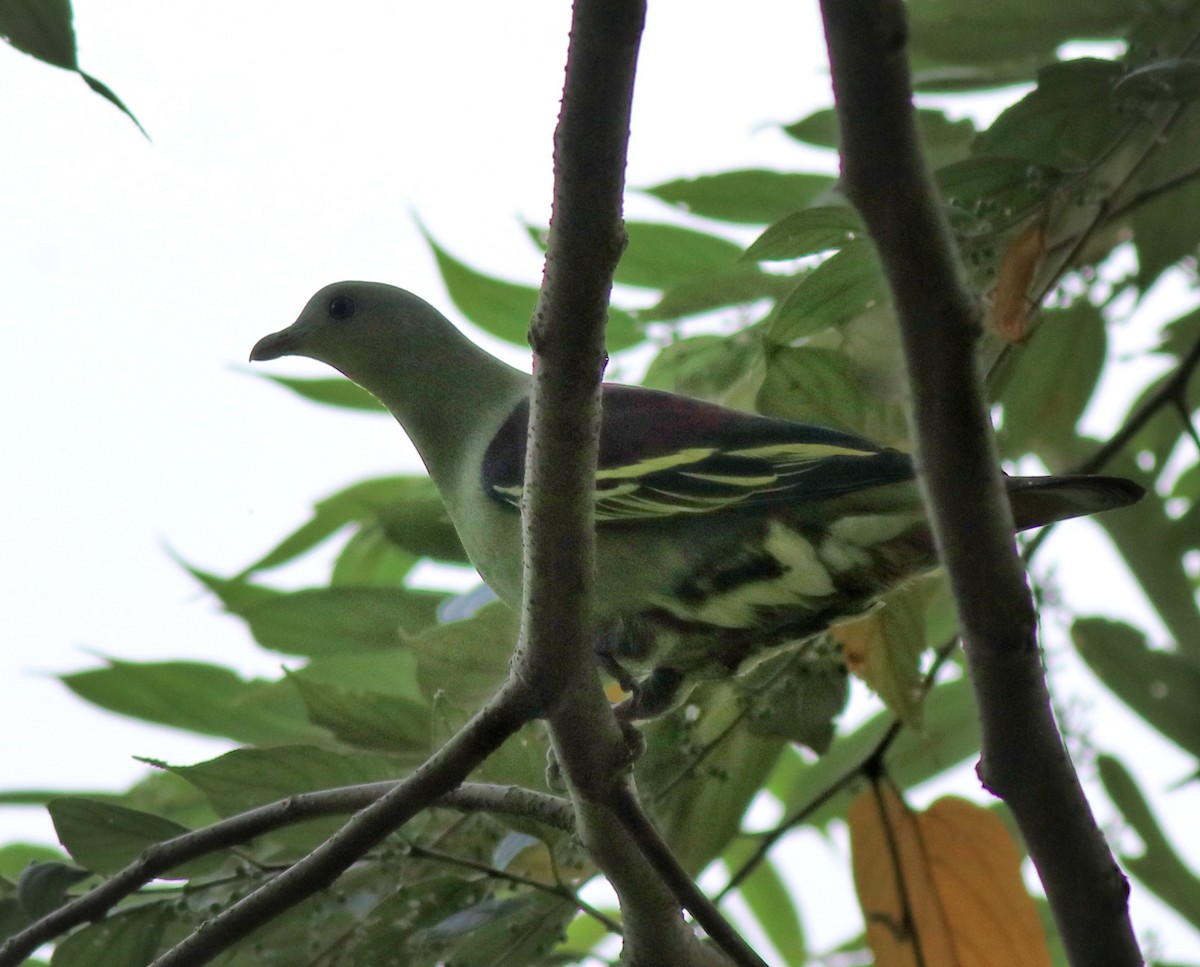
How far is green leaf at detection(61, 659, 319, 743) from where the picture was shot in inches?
123

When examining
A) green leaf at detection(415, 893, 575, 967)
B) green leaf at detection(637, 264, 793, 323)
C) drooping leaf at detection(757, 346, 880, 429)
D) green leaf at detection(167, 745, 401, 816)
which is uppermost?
green leaf at detection(637, 264, 793, 323)

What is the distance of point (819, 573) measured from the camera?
7.24 ft

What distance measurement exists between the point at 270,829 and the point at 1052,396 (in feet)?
7.06

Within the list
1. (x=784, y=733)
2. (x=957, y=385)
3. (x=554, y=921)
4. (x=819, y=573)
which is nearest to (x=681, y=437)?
(x=819, y=573)

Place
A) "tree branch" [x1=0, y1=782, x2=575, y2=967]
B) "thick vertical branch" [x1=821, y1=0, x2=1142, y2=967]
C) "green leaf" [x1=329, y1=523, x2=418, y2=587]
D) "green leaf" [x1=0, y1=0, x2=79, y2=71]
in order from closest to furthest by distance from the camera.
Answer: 1. "thick vertical branch" [x1=821, y1=0, x2=1142, y2=967]
2. "green leaf" [x1=0, y1=0, x2=79, y2=71]
3. "tree branch" [x1=0, y1=782, x2=575, y2=967]
4. "green leaf" [x1=329, y1=523, x2=418, y2=587]

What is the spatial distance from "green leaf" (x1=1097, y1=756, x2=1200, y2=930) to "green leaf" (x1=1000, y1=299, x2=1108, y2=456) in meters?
0.77

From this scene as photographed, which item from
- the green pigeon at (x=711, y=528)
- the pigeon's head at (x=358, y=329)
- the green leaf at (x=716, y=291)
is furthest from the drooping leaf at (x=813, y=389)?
the pigeon's head at (x=358, y=329)

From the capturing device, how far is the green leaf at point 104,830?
2193 millimetres

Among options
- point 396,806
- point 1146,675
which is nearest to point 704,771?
point 396,806

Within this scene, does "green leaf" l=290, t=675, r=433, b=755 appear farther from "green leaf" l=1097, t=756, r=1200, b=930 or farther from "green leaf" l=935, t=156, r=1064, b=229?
"green leaf" l=1097, t=756, r=1200, b=930

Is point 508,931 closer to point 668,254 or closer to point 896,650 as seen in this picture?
point 896,650

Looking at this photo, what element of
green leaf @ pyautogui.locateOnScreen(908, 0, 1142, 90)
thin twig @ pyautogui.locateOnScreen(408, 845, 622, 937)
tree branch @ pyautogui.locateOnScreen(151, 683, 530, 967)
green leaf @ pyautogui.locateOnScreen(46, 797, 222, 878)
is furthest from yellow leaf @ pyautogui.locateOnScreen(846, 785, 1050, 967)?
green leaf @ pyautogui.locateOnScreen(908, 0, 1142, 90)

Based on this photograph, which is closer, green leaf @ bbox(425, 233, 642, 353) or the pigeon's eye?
the pigeon's eye

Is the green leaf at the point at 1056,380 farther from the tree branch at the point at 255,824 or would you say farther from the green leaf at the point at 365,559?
the tree branch at the point at 255,824
